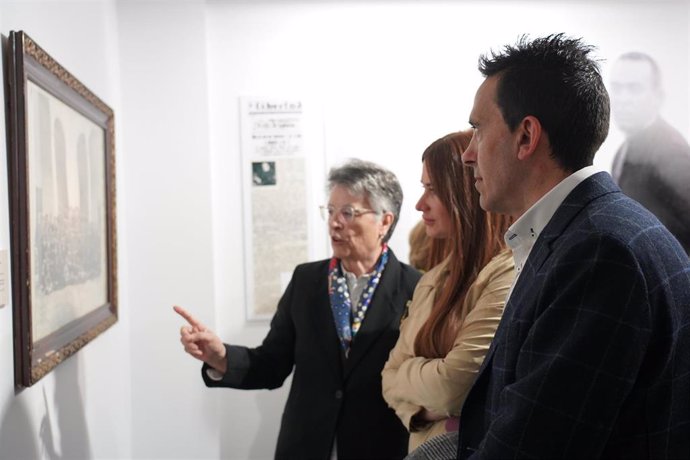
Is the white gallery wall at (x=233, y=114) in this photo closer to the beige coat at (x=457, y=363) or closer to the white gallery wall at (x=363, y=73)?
the white gallery wall at (x=363, y=73)

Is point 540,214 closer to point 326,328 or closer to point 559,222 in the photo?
point 559,222

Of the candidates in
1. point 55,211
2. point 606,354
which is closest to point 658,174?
point 606,354

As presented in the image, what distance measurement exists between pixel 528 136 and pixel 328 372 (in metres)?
1.12

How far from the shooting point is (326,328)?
198cm

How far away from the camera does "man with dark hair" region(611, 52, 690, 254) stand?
2.96 meters

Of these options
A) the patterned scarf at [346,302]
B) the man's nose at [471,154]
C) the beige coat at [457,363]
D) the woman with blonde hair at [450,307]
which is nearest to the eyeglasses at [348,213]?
the patterned scarf at [346,302]

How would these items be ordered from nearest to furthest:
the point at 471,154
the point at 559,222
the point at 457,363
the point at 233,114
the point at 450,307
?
the point at 559,222
the point at 471,154
the point at 457,363
the point at 450,307
the point at 233,114

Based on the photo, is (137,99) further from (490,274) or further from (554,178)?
(554,178)

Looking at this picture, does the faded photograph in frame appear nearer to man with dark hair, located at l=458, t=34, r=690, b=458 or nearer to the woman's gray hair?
the woman's gray hair

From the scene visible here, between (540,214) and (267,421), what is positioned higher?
(540,214)

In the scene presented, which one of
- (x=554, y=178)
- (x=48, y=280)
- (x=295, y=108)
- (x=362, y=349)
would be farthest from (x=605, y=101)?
(x=295, y=108)

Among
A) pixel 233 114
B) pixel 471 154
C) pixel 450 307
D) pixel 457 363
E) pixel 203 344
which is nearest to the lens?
pixel 471 154

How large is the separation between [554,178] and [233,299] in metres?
2.08

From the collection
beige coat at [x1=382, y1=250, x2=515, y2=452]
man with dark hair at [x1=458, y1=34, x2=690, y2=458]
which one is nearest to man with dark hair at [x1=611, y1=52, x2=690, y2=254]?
beige coat at [x1=382, y1=250, x2=515, y2=452]
